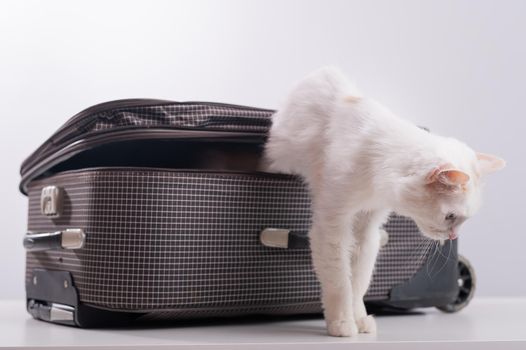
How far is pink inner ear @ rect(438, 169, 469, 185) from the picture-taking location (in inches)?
36.3

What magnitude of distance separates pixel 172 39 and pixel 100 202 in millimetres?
934

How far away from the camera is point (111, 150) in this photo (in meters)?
1.15

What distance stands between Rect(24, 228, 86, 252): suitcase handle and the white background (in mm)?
630

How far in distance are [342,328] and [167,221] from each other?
0.30 m

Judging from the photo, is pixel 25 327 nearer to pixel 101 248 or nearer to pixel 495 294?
pixel 101 248

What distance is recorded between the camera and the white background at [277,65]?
1.87 metres

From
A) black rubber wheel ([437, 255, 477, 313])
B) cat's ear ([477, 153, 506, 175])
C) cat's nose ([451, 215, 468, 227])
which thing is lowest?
black rubber wheel ([437, 255, 477, 313])

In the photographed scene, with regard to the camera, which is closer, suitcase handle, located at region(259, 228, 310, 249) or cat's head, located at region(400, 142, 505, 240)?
cat's head, located at region(400, 142, 505, 240)

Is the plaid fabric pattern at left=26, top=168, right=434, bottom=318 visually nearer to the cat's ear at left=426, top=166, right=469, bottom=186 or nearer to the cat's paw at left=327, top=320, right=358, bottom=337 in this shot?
the cat's paw at left=327, top=320, right=358, bottom=337

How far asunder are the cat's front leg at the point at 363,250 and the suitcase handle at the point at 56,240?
43cm

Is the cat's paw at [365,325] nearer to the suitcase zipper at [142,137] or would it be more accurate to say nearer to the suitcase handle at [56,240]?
the suitcase zipper at [142,137]

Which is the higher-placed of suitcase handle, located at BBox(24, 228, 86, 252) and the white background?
the white background

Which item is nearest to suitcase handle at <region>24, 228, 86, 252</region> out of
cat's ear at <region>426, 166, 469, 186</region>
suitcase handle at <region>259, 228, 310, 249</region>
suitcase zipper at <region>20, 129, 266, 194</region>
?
suitcase zipper at <region>20, 129, 266, 194</region>

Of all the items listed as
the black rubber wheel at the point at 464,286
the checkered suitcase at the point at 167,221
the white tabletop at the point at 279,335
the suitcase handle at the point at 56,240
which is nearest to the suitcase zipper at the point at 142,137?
the checkered suitcase at the point at 167,221
